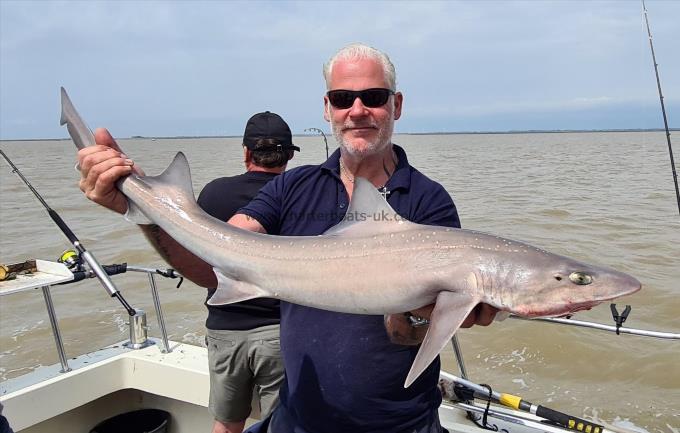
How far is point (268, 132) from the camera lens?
4.45 metres

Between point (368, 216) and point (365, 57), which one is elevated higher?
point (365, 57)

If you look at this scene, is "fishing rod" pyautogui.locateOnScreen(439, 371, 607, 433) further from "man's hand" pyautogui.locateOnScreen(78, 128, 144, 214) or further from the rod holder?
the rod holder

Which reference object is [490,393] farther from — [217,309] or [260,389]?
[217,309]

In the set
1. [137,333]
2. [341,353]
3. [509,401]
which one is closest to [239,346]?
[137,333]

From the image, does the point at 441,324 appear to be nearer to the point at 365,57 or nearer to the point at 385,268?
the point at 385,268

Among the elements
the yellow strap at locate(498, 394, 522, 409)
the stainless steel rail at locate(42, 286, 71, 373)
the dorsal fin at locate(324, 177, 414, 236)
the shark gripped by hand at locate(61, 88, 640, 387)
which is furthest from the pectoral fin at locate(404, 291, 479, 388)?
the stainless steel rail at locate(42, 286, 71, 373)

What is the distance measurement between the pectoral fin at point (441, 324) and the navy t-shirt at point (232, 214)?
7.01ft

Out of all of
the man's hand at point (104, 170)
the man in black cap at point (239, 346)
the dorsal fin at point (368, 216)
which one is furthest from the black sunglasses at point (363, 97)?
the man in black cap at point (239, 346)

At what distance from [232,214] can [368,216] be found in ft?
6.66

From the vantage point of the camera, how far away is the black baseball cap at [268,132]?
443cm

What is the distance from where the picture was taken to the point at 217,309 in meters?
4.18

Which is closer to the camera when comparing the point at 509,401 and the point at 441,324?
the point at 441,324

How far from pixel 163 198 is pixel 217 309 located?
187 centimetres

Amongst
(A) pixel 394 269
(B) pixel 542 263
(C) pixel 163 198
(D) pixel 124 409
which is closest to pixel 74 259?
(D) pixel 124 409
